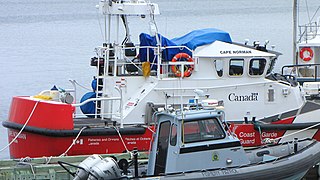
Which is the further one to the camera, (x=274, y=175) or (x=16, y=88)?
(x=16, y=88)

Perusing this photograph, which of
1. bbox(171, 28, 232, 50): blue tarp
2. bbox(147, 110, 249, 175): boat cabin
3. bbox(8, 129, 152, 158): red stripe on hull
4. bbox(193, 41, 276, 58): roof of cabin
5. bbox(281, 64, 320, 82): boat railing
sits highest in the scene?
bbox(171, 28, 232, 50): blue tarp

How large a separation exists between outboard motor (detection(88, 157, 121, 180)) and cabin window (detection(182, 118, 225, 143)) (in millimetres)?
1006

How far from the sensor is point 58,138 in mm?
14406

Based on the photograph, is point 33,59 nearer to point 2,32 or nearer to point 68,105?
point 2,32

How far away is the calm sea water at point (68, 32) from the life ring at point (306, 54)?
4.79m

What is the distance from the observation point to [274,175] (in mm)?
11523

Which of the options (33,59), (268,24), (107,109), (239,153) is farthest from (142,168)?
(268,24)

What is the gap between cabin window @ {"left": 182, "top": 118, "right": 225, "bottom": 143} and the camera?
11250mm

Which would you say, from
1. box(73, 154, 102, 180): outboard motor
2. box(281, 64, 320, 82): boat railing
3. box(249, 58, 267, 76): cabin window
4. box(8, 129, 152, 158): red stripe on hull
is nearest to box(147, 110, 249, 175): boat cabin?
box(73, 154, 102, 180): outboard motor

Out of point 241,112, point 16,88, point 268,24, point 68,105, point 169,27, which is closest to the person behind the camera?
point 68,105

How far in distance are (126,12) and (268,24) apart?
35041 millimetres

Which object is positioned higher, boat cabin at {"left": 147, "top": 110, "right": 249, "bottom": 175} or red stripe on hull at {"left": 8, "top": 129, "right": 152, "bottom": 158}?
boat cabin at {"left": 147, "top": 110, "right": 249, "bottom": 175}

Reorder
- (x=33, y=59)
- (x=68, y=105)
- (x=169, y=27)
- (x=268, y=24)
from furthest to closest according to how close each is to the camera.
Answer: (x=268, y=24) → (x=169, y=27) → (x=33, y=59) → (x=68, y=105)

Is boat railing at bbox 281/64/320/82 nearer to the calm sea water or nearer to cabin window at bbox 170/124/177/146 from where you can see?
the calm sea water
